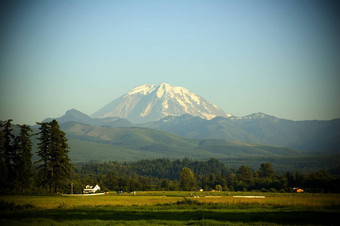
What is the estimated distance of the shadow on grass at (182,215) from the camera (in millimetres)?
37625

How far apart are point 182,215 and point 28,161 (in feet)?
127

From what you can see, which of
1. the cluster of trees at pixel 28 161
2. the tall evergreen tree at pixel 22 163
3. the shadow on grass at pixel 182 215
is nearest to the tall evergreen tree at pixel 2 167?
the cluster of trees at pixel 28 161

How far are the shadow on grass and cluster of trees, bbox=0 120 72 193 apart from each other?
25.0 m

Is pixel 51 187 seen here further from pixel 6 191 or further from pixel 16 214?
pixel 16 214

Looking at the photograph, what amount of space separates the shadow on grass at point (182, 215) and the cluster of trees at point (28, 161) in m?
25.0

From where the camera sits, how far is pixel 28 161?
69500 mm

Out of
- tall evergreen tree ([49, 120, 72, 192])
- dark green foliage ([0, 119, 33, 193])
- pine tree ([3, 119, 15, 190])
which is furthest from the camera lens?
tall evergreen tree ([49, 120, 72, 192])

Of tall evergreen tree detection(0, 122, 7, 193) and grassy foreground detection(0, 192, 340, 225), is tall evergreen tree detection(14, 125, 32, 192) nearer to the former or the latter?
tall evergreen tree detection(0, 122, 7, 193)

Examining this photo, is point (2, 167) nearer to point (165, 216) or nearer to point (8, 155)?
point (8, 155)

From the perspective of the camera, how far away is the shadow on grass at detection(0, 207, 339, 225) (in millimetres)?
37625

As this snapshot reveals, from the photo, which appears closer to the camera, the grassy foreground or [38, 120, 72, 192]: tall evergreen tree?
the grassy foreground

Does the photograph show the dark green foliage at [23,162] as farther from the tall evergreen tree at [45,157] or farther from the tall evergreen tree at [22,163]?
the tall evergreen tree at [45,157]

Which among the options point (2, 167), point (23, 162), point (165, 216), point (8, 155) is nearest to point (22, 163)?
point (23, 162)

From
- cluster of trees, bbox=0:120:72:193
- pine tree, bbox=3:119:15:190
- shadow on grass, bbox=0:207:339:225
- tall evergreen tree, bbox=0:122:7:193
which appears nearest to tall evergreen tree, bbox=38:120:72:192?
cluster of trees, bbox=0:120:72:193
